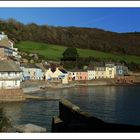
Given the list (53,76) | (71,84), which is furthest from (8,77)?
(71,84)

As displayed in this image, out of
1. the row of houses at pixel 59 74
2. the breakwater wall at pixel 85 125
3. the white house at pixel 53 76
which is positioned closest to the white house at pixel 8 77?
the row of houses at pixel 59 74

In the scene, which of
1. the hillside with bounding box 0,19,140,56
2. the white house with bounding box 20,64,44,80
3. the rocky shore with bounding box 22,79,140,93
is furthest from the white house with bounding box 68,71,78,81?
the hillside with bounding box 0,19,140,56

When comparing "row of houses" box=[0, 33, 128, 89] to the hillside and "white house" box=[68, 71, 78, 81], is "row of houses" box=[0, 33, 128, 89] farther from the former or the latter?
the hillside

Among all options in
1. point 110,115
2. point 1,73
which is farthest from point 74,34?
point 1,73

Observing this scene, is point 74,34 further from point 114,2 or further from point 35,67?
point 35,67

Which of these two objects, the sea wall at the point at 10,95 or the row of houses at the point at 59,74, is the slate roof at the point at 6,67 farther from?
the row of houses at the point at 59,74

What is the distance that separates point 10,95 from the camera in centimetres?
1748

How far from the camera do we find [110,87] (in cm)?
2742

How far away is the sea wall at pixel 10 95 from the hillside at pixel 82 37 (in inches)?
265

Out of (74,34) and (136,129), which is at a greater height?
(74,34)

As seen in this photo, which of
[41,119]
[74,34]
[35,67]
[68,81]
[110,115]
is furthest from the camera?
[68,81]

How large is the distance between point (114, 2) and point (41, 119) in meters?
6.11

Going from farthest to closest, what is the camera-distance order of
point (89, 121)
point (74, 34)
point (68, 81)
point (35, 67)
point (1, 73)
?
point (68, 81), point (35, 67), point (1, 73), point (74, 34), point (89, 121)

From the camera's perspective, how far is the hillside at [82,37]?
986cm
